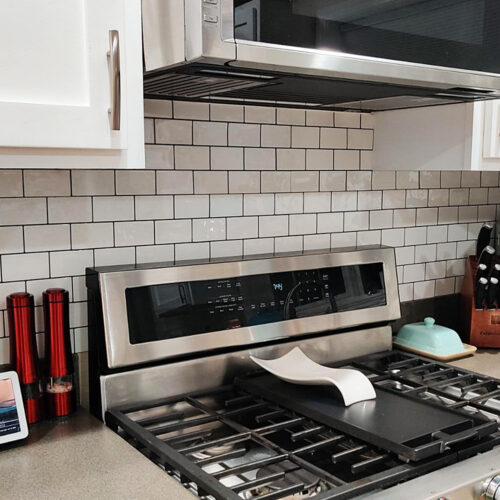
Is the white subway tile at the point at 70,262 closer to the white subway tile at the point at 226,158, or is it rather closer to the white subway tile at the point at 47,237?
the white subway tile at the point at 47,237

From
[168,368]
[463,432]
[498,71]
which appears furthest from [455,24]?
[168,368]

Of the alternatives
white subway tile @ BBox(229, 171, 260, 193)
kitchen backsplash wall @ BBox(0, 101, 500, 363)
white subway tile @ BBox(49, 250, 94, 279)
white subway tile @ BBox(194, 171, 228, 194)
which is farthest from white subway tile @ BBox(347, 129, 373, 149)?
white subway tile @ BBox(49, 250, 94, 279)

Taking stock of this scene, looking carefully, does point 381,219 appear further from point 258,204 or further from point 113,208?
point 113,208

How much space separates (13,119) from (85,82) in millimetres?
138

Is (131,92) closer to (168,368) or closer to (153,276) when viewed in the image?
(153,276)

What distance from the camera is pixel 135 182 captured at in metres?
1.52

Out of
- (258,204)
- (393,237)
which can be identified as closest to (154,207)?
(258,204)

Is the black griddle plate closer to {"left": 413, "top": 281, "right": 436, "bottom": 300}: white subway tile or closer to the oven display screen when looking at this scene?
the oven display screen

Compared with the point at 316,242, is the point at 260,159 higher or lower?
higher

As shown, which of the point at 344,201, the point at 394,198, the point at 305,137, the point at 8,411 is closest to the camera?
the point at 8,411

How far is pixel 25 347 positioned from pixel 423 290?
129 centimetres

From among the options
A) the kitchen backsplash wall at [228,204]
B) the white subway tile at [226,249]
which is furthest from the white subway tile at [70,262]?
the white subway tile at [226,249]

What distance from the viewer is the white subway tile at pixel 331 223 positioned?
1.86m

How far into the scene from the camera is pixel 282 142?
1746mm
